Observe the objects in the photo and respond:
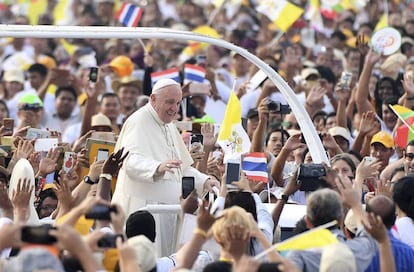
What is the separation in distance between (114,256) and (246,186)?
5.82 feet

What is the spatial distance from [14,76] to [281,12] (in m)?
3.58

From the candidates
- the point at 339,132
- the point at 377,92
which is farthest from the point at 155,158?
the point at 377,92

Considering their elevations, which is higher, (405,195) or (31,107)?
(31,107)

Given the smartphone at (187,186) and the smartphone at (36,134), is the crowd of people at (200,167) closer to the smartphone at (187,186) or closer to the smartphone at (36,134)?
the smartphone at (36,134)

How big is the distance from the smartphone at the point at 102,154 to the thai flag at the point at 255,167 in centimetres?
112

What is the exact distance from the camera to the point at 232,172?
10648 mm

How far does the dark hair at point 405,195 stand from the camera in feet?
32.4

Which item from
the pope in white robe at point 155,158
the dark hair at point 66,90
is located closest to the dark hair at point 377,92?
the dark hair at point 66,90

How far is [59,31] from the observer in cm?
1112

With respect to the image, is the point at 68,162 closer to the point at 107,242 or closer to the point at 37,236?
the point at 107,242

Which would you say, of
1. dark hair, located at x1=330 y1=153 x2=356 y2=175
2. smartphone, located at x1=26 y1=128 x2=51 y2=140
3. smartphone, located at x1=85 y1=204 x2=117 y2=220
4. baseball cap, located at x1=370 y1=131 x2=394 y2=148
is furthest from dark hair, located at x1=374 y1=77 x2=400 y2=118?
smartphone, located at x1=85 y1=204 x2=117 y2=220

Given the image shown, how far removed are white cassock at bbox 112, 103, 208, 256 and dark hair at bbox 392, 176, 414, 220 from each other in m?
2.12

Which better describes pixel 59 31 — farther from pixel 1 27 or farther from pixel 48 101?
pixel 48 101

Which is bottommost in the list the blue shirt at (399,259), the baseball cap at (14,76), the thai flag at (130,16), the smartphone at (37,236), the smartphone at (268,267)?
the blue shirt at (399,259)
